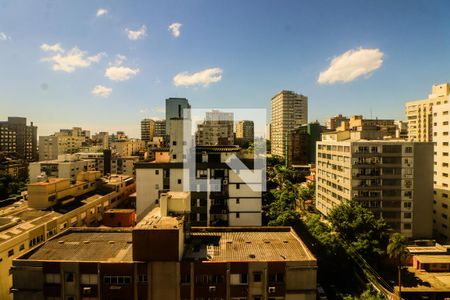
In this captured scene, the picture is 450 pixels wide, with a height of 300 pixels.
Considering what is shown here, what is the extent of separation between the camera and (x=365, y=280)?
97.5 feet

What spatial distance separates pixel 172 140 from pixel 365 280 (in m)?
28.7

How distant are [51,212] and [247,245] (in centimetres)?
2954

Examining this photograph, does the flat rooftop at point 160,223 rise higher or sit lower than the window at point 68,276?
higher

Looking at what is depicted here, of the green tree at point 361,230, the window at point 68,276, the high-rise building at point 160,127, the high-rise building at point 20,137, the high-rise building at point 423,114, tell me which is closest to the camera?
the window at point 68,276

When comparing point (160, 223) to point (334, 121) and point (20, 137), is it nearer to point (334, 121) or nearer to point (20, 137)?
point (20, 137)

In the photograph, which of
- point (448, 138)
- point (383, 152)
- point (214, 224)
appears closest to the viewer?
point (214, 224)

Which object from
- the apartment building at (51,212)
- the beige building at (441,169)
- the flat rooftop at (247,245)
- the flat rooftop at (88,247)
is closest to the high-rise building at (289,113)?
the beige building at (441,169)

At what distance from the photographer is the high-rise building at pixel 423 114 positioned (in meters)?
86.2

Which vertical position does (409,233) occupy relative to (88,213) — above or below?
below

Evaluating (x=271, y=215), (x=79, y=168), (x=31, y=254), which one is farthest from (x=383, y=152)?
(x=79, y=168)

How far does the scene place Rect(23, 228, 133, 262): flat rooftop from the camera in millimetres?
21453

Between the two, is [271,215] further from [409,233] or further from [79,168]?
[79,168]

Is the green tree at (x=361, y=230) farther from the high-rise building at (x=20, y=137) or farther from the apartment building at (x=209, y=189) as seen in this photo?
the high-rise building at (x=20, y=137)

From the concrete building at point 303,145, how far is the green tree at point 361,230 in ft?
228
